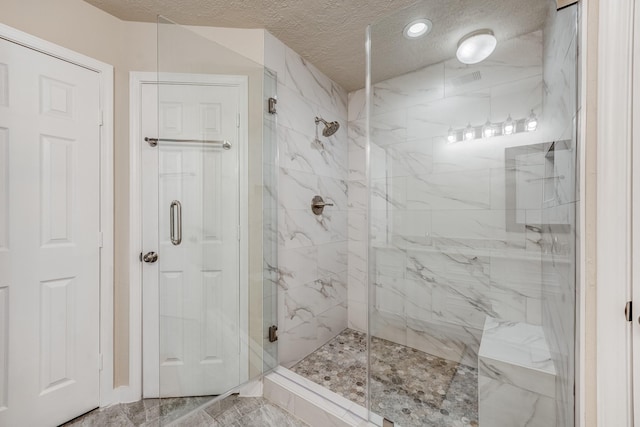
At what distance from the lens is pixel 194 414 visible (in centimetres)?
147

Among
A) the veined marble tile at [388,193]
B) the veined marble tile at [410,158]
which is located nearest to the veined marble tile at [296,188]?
the veined marble tile at [388,193]

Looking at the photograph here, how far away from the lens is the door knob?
1647mm

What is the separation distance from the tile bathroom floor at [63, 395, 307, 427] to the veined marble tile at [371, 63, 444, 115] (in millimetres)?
1931

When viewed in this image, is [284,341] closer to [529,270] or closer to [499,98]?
[529,270]

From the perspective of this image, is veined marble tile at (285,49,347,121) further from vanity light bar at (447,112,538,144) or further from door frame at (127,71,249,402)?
vanity light bar at (447,112,538,144)

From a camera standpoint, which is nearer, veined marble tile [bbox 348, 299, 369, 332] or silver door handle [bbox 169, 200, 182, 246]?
silver door handle [bbox 169, 200, 182, 246]

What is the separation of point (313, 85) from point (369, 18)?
26.5 inches

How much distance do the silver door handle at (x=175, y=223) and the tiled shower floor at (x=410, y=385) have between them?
1243mm

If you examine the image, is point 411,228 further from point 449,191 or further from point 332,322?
point 332,322

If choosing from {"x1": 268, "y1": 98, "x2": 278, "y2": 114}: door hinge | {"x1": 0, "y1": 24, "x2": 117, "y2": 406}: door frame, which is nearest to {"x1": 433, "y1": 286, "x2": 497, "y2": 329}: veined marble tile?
{"x1": 268, "y1": 98, "x2": 278, "y2": 114}: door hinge

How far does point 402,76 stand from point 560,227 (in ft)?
3.84

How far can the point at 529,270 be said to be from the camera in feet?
4.07

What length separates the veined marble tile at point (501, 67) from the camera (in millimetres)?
1230

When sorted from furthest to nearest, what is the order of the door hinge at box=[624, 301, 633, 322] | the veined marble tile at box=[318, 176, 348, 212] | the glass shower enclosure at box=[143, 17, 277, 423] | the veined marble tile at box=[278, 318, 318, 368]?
the veined marble tile at box=[318, 176, 348, 212] < the veined marble tile at box=[278, 318, 318, 368] < the glass shower enclosure at box=[143, 17, 277, 423] < the door hinge at box=[624, 301, 633, 322]
